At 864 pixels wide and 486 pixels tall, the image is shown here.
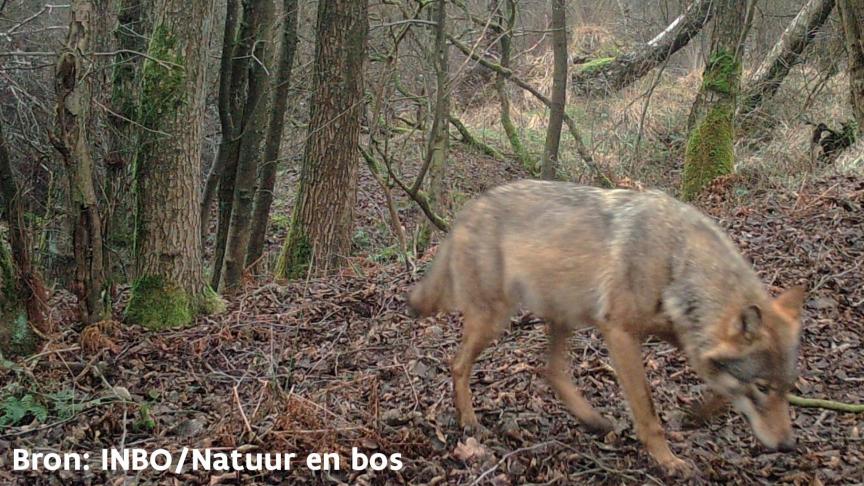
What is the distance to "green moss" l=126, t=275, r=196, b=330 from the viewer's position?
823 cm

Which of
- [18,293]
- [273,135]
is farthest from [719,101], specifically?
[18,293]

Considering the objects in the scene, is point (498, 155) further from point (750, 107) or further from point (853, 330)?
point (853, 330)

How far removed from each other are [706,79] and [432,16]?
17.1 feet

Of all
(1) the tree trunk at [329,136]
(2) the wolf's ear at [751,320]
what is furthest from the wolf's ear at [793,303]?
(1) the tree trunk at [329,136]

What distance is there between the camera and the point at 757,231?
9156 millimetres

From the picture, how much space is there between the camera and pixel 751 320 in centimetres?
433

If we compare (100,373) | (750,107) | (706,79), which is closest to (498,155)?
(750,107)

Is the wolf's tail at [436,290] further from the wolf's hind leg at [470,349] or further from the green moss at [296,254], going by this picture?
the green moss at [296,254]

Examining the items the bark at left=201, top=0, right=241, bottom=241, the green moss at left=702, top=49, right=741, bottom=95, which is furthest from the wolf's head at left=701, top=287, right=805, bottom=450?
the green moss at left=702, top=49, right=741, bottom=95

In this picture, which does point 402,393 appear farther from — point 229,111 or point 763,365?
point 229,111

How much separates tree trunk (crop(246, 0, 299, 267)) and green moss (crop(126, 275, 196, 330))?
3.81m

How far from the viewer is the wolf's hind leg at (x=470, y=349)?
5.41 m

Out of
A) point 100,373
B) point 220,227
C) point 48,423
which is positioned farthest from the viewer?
point 220,227

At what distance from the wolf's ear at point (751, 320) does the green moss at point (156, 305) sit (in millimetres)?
6003
